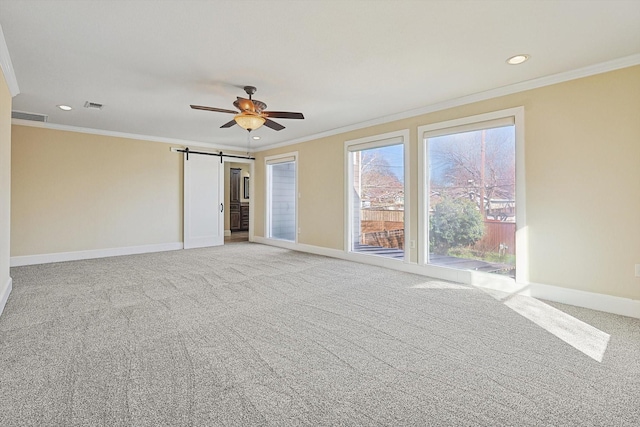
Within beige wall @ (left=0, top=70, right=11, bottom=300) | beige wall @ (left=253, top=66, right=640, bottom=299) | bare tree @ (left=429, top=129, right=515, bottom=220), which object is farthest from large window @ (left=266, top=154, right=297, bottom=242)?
beige wall @ (left=0, top=70, right=11, bottom=300)

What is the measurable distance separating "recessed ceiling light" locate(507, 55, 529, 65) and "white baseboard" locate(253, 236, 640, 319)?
2414mm

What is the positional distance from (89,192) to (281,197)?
3845 mm

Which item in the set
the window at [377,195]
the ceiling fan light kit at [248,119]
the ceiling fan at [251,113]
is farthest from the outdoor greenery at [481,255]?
the ceiling fan light kit at [248,119]

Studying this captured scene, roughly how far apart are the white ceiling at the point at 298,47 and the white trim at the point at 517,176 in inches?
13.7

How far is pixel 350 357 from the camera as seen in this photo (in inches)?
85.2

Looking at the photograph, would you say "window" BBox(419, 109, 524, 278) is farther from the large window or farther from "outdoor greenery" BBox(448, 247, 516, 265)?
the large window

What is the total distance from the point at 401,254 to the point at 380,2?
11.9ft

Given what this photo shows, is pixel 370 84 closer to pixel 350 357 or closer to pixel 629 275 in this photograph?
pixel 350 357

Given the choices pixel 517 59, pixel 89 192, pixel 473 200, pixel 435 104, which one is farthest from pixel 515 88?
pixel 89 192

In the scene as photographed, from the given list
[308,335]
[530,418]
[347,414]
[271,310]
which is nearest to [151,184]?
[271,310]

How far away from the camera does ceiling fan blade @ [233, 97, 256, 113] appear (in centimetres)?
349

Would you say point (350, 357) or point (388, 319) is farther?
point (388, 319)

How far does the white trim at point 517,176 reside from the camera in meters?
3.65

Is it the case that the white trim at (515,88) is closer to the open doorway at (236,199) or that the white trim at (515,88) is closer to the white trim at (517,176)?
the white trim at (517,176)
